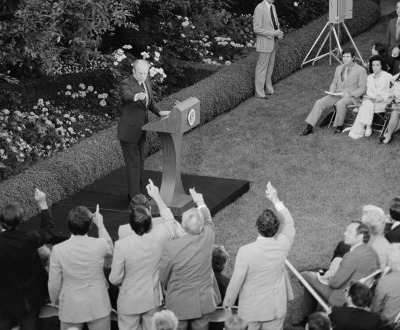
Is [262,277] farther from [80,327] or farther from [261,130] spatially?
[261,130]

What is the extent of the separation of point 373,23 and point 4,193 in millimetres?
11707

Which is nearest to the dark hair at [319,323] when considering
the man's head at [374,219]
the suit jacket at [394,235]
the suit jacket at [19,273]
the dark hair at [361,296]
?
the dark hair at [361,296]

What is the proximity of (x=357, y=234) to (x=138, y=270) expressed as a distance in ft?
Result: 6.29

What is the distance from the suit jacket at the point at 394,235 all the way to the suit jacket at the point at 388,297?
72 cm

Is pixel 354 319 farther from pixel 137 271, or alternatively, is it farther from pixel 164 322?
pixel 137 271

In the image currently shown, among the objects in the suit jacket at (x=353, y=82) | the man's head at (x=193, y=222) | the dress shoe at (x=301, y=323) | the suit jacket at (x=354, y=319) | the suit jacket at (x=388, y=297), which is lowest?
the dress shoe at (x=301, y=323)

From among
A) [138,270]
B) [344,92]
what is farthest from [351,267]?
[344,92]

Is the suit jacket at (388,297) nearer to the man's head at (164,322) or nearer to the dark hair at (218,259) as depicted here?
the dark hair at (218,259)

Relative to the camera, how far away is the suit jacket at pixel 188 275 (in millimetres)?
7508

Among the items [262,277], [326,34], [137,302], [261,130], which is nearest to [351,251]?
[262,277]

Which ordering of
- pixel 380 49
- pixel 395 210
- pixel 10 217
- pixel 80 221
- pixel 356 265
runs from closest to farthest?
1. pixel 80 221
2. pixel 10 217
3. pixel 356 265
4. pixel 395 210
5. pixel 380 49

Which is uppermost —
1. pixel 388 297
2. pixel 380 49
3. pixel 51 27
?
pixel 51 27

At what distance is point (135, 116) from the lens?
1076 cm

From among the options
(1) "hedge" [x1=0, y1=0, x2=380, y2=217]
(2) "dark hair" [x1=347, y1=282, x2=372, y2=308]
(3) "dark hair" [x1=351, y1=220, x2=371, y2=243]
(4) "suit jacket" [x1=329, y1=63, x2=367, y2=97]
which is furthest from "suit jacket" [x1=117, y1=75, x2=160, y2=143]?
(2) "dark hair" [x1=347, y1=282, x2=372, y2=308]
